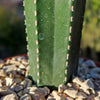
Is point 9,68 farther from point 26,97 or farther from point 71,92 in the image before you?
point 71,92

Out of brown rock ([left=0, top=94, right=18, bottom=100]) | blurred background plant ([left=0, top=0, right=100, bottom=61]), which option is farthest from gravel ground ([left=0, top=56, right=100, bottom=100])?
blurred background plant ([left=0, top=0, right=100, bottom=61])

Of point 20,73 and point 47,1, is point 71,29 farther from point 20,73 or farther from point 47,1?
point 20,73

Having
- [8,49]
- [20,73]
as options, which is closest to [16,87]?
[20,73]

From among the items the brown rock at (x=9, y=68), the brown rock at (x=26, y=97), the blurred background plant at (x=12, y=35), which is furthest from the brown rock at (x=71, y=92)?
the blurred background plant at (x=12, y=35)

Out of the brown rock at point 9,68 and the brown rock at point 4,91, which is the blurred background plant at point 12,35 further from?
the brown rock at point 4,91

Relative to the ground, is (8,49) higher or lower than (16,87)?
lower

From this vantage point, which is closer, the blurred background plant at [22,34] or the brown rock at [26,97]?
the brown rock at [26,97]

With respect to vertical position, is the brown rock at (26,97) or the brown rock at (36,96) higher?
the brown rock at (26,97)
